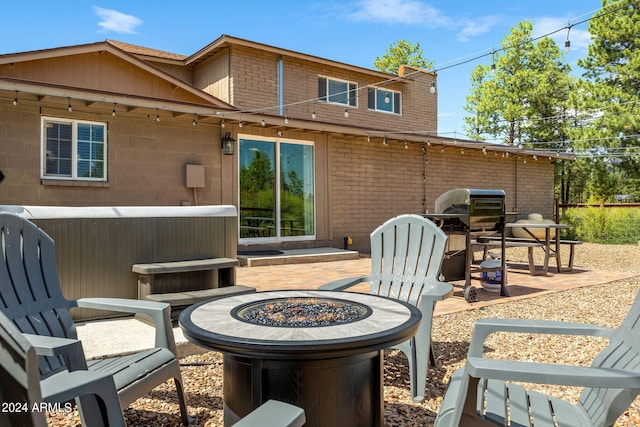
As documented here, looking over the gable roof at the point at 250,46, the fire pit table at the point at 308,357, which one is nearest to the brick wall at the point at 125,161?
the gable roof at the point at 250,46

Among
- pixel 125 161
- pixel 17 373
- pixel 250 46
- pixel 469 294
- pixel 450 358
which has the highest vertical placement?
pixel 250 46

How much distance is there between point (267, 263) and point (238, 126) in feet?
9.64

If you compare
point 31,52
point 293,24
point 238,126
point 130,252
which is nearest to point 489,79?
point 293,24

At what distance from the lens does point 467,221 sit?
5.23 meters

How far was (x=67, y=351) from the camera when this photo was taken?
61.9 inches

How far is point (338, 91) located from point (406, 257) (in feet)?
35.1

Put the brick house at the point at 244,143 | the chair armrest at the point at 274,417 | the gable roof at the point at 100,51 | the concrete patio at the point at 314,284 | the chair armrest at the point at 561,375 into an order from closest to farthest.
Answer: the chair armrest at the point at 274,417, the chair armrest at the point at 561,375, the concrete patio at the point at 314,284, the gable roof at the point at 100,51, the brick house at the point at 244,143

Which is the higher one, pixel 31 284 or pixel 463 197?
pixel 463 197

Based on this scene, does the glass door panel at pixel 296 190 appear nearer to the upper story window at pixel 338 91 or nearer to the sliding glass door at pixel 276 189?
the sliding glass door at pixel 276 189

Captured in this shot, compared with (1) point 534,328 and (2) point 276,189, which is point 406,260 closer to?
(1) point 534,328

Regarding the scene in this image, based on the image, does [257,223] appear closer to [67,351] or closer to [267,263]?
[267,263]

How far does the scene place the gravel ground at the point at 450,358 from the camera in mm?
2402

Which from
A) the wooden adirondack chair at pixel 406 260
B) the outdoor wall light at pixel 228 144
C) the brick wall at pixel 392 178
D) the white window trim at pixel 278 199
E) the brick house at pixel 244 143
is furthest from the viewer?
the brick wall at pixel 392 178

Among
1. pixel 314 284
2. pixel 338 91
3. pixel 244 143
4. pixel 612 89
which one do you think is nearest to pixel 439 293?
pixel 314 284
